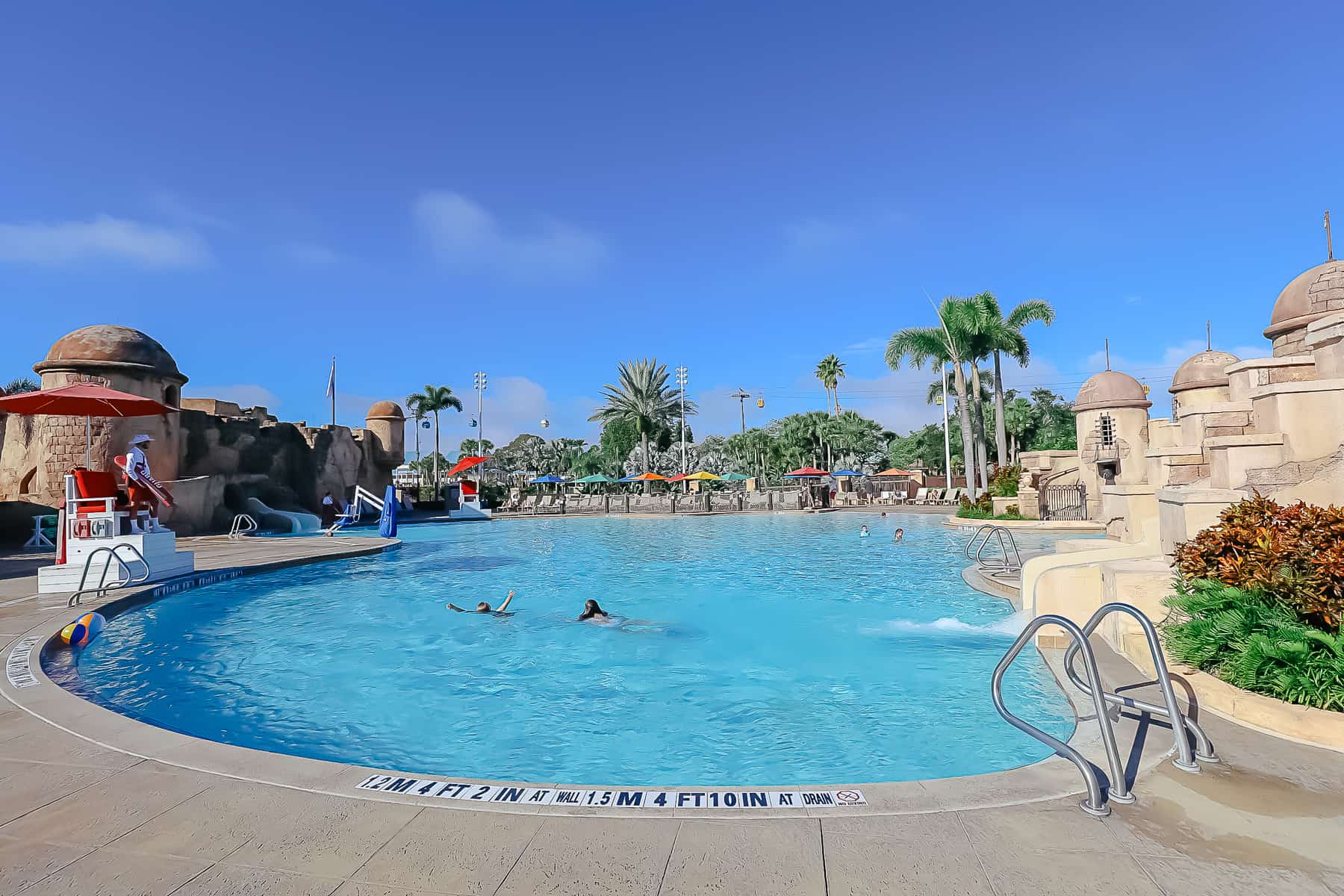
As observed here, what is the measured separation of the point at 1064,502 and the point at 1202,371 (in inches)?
384

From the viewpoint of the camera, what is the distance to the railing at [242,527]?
22.1 metres

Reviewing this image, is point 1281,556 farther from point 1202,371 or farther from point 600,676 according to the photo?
point 1202,371

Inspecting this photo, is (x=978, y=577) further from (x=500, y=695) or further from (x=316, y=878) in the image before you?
(x=316, y=878)

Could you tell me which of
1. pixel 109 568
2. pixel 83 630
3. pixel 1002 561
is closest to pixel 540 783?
pixel 83 630

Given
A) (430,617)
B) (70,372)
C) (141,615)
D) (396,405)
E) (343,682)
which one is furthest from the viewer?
(396,405)

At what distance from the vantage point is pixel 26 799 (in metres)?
3.43

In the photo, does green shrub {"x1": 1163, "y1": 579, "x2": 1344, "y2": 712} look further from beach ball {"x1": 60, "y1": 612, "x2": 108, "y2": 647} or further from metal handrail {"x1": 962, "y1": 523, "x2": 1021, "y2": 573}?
beach ball {"x1": 60, "y1": 612, "x2": 108, "y2": 647}

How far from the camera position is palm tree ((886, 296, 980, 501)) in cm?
3291

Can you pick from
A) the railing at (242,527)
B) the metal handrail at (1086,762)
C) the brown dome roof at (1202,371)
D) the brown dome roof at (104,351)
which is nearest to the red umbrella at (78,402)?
the railing at (242,527)

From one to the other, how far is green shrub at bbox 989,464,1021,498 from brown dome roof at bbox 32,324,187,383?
98.7 ft

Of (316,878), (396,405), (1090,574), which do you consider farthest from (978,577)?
(396,405)

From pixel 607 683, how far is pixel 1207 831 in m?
5.64

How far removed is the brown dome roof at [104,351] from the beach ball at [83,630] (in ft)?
58.0

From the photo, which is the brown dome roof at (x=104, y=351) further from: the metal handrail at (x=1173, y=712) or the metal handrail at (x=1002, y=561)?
the metal handrail at (x=1173, y=712)
